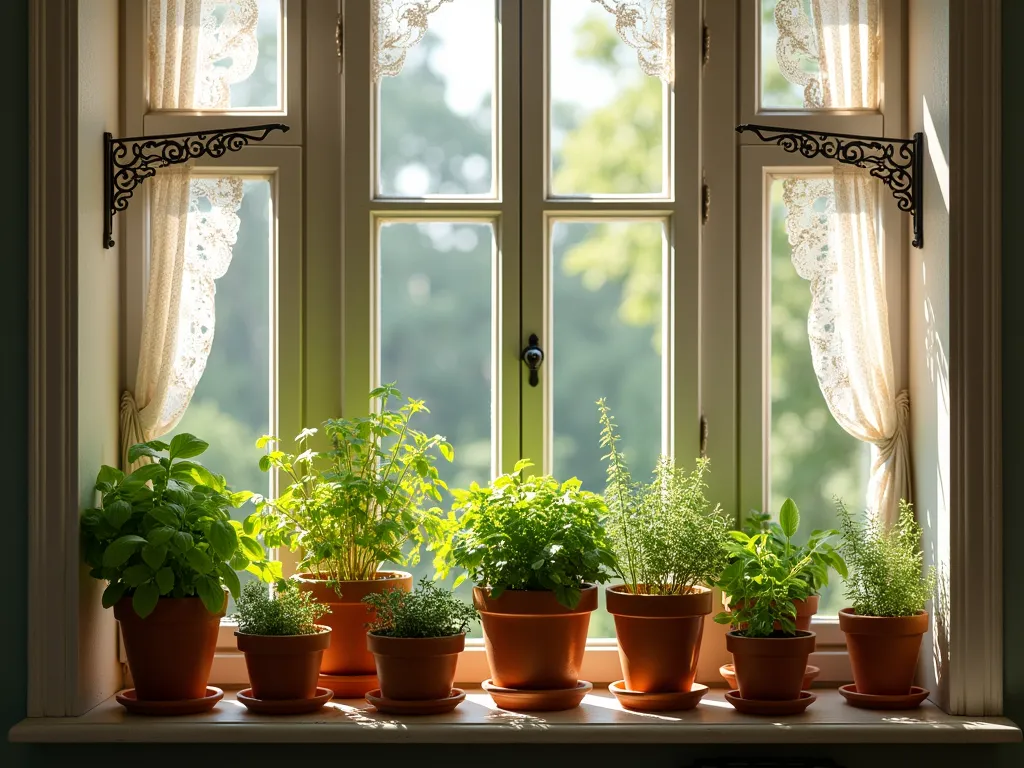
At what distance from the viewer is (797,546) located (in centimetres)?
276

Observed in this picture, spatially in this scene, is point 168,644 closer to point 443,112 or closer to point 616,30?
point 443,112

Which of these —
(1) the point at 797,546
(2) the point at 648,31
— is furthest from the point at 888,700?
(2) the point at 648,31

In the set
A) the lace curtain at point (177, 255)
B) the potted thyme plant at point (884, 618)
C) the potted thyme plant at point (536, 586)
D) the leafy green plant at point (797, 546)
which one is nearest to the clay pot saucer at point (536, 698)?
the potted thyme plant at point (536, 586)

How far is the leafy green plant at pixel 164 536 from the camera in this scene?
7.67ft

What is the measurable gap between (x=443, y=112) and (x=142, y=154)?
2.56ft

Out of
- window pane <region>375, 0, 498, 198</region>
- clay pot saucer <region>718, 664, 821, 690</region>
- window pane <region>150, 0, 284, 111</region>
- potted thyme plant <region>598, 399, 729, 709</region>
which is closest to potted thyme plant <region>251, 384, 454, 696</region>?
potted thyme plant <region>598, 399, 729, 709</region>

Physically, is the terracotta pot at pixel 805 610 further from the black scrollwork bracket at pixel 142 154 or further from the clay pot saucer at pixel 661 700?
the black scrollwork bracket at pixel 142 154

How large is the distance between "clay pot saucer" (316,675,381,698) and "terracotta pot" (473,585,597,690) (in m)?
0.33

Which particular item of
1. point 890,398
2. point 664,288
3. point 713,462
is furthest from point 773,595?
point 664,288

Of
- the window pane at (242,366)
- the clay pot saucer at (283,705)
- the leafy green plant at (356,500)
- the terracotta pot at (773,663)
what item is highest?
the window pane at (242,366)

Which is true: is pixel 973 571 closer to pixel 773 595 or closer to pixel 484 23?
pixel 773 595

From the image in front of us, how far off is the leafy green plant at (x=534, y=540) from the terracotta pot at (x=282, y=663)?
1.28 feet

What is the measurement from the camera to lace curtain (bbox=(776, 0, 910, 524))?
8.93 ft

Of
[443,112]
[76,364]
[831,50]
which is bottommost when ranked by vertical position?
[76,364]
